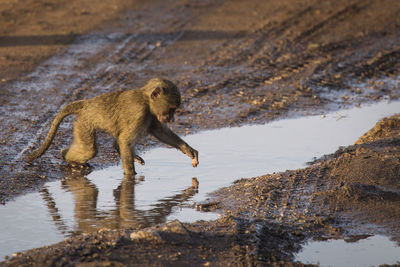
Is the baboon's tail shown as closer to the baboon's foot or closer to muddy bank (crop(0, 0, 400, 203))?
muddy bank (crop(0, 0, 400, 203))

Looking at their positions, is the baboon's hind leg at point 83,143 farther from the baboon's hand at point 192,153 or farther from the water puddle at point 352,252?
the water puddle at point 352,252

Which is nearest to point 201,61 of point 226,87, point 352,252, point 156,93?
point 226,87

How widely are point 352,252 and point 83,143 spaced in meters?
4.16

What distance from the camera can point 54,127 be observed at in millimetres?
9000

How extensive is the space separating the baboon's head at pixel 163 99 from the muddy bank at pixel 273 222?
1236 mm

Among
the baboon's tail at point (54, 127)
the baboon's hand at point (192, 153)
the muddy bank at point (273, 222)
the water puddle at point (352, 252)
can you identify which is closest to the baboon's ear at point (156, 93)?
the baboon's hand at point (192, 153)

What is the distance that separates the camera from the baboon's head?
Result: 859 cm

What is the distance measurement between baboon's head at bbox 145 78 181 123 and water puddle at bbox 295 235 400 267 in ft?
9.57

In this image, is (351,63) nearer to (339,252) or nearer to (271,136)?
(271,136)

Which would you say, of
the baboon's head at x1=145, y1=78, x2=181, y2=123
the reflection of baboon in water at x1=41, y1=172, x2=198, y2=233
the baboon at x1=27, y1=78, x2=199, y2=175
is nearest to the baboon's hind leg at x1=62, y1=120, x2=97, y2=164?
the baboon at x1=27, y1=78, x2=199, y2=175

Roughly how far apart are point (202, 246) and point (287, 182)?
8.18 ft

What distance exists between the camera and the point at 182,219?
7383 millimetres

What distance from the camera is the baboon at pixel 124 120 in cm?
870

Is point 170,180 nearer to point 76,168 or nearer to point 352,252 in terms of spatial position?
point 76,168
